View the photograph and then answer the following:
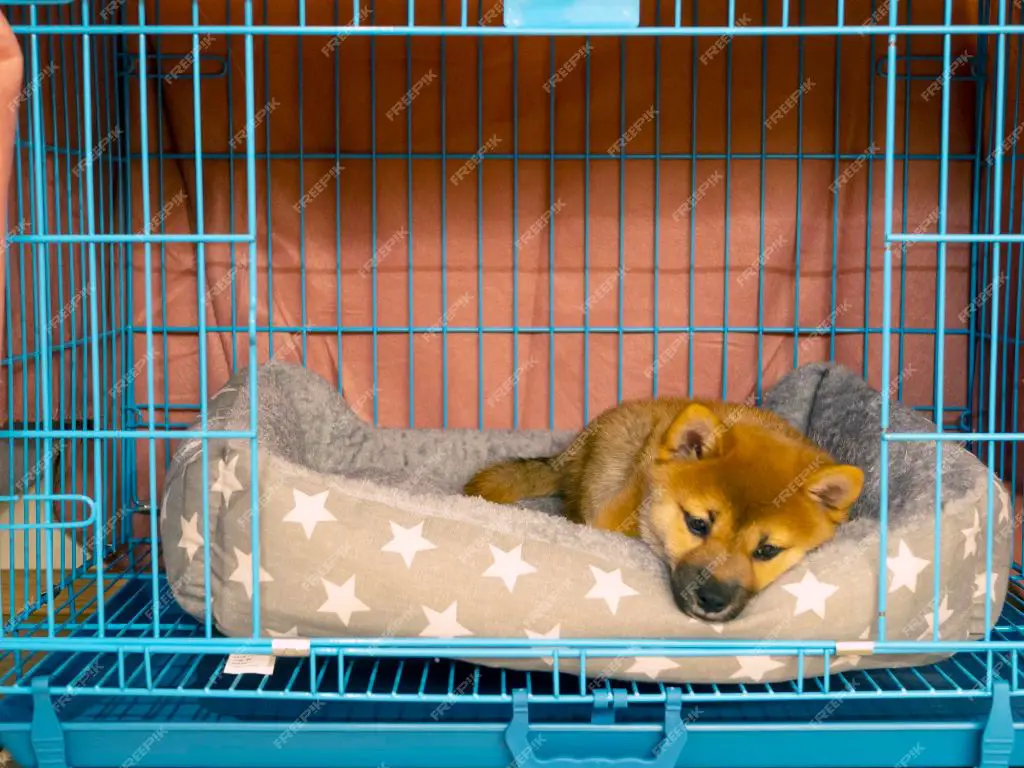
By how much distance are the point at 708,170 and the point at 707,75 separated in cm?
30

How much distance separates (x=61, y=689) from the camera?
1.92 m

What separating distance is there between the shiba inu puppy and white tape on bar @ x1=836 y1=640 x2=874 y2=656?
0.63 ft

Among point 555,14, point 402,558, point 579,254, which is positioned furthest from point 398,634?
point 579,254

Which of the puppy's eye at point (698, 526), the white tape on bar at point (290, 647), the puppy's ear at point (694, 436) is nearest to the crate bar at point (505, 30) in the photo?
the puppy's ear at point (694, 436)

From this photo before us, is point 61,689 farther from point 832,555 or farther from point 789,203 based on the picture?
point 789,203

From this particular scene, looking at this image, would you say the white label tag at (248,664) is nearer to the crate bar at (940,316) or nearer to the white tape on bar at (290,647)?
the white tape on bar at (290,647)

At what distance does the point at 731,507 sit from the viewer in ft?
7.10

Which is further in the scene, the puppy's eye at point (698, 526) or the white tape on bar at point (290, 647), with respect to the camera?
the puppy's eye at point (698, 526)

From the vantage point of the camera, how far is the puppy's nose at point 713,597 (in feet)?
6.44

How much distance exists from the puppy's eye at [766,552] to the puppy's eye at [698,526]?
0.11 metres

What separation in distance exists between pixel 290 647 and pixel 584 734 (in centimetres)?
59

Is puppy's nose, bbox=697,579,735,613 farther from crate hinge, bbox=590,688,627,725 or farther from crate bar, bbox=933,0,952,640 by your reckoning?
crate bar, bbox=933,0,952,640

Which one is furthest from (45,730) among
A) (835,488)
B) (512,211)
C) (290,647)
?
(512,211)

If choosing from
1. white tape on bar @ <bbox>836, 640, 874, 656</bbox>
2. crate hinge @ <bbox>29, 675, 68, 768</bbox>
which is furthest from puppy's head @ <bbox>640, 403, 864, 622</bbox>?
crate hinge @ <bbox>29, 675, 68, 768</bbox>
